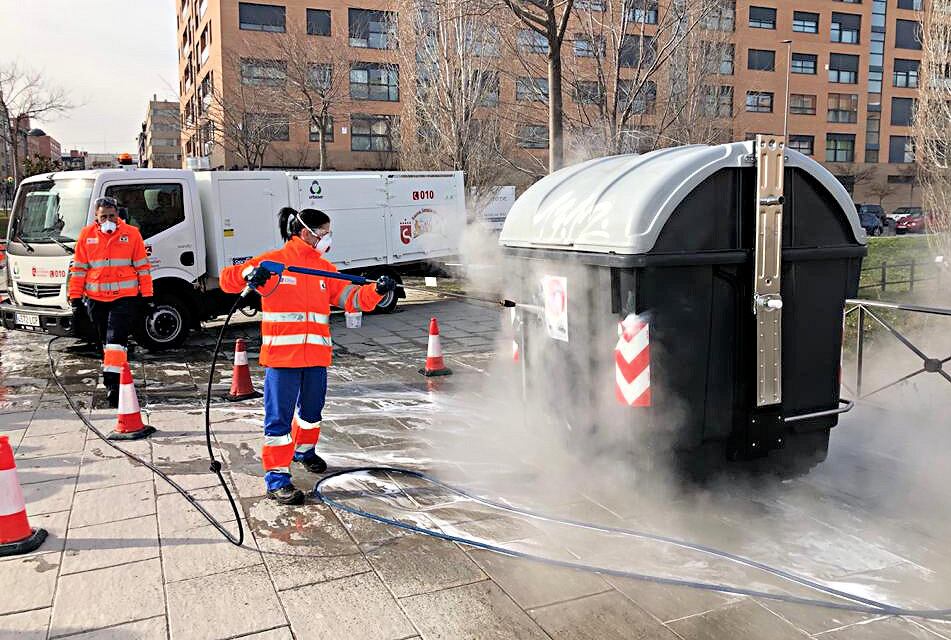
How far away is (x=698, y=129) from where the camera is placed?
63.5 feet

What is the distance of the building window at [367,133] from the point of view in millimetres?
38812

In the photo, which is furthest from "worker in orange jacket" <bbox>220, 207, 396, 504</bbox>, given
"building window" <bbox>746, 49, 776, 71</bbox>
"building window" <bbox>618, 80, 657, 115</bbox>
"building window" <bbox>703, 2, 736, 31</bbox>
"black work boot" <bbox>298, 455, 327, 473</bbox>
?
"building window" <bbox>746, 49, 776, 71</bbox>

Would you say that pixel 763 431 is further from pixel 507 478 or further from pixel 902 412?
pixel 902 412

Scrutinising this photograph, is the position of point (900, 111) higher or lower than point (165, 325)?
higher

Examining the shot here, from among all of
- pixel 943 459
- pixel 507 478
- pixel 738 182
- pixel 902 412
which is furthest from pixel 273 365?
pixel 902 412

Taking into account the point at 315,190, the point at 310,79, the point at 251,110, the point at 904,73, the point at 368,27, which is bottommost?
the point at 315,190

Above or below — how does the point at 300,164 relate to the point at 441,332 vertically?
above

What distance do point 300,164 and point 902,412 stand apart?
35.3m

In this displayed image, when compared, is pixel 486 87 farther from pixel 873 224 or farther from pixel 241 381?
pixel 873 224

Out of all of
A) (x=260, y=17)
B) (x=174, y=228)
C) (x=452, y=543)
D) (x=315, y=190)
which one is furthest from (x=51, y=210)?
(x=260, y=17)

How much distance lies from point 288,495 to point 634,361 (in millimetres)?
2234

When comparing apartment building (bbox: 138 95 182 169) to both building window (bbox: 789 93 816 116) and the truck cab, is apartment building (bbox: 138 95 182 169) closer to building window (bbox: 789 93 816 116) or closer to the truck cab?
building window (bbox: 789 93 816 116)

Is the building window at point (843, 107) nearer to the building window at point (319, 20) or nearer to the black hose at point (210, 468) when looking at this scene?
the building window at point (319, 20)

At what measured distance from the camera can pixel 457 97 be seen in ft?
59.3
